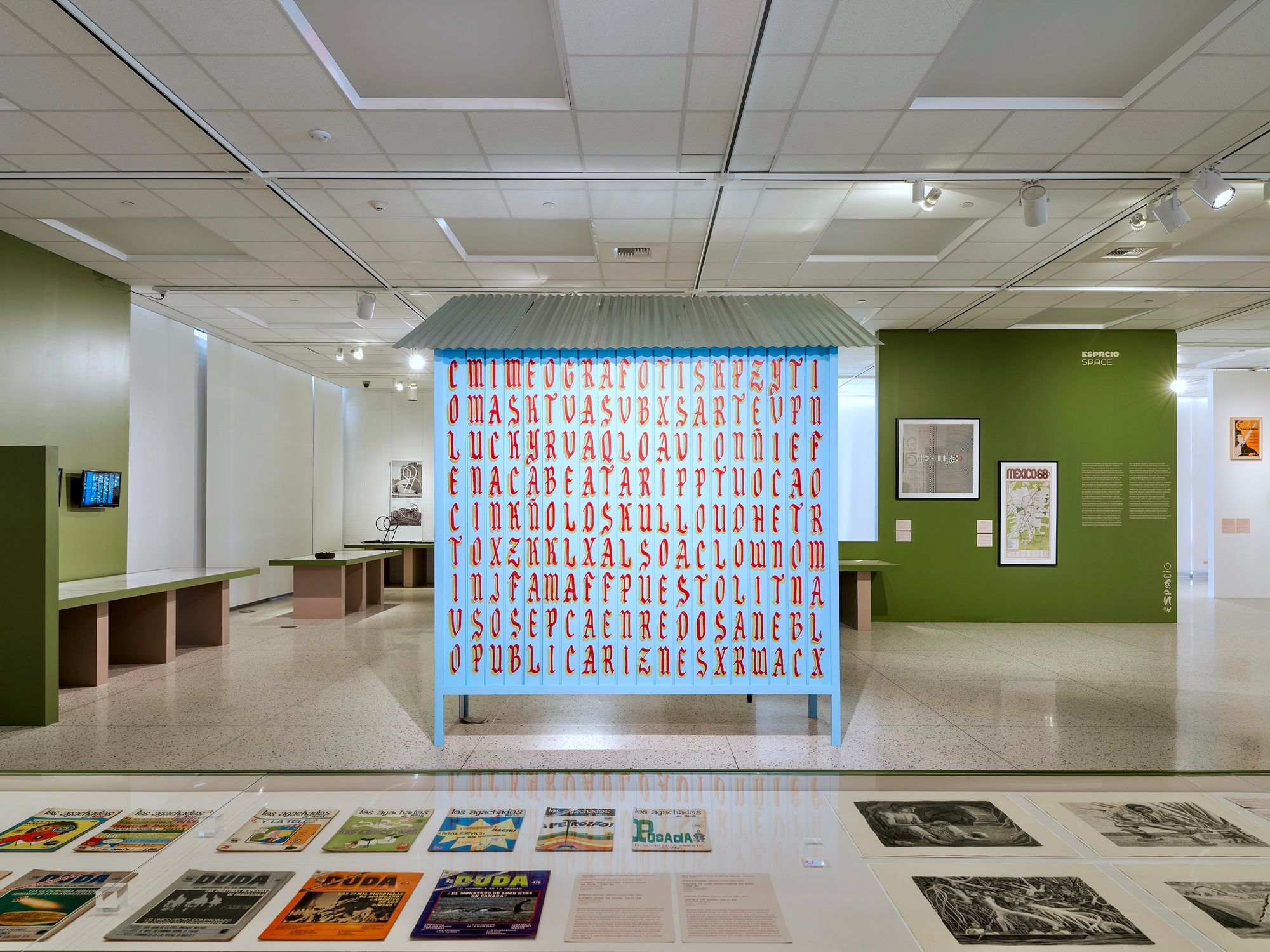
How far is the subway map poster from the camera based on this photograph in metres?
4.97

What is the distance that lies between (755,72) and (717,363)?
1685 mm

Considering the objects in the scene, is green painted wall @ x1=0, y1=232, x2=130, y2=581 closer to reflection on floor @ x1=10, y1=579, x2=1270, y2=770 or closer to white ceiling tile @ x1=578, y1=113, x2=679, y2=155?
reflection on floor @ x1=10, y1=579, x2=1270, y2=770

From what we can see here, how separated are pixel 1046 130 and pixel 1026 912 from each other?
4.92 metres

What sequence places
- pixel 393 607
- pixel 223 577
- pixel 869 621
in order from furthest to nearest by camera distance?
pixel 393 607 → pixel 869 621 → pixel 223 577

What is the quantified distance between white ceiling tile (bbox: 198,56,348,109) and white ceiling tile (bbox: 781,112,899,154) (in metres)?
2.71

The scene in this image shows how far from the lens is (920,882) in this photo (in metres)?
1.38

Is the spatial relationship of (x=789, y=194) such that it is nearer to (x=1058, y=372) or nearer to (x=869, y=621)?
(x=869, y=621)

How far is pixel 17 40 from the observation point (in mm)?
3873

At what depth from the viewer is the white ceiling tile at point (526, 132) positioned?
467 centimetres

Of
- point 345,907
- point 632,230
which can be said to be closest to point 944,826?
point 345,907

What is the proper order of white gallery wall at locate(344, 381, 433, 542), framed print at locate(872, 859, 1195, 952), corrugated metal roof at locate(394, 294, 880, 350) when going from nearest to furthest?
framed print at locate(872, 859, 1195, 952)
corrugated metal roof at locate(394, 294, 880, 350)
white gallery wall at locate(344, 381, 433, 542)

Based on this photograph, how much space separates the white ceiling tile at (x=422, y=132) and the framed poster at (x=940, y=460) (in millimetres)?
7271

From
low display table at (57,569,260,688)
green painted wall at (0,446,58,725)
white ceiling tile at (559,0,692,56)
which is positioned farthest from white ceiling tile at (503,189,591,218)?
low display table at (57,569,260,688)

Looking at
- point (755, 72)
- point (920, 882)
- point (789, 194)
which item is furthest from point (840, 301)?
point (920, 882)
